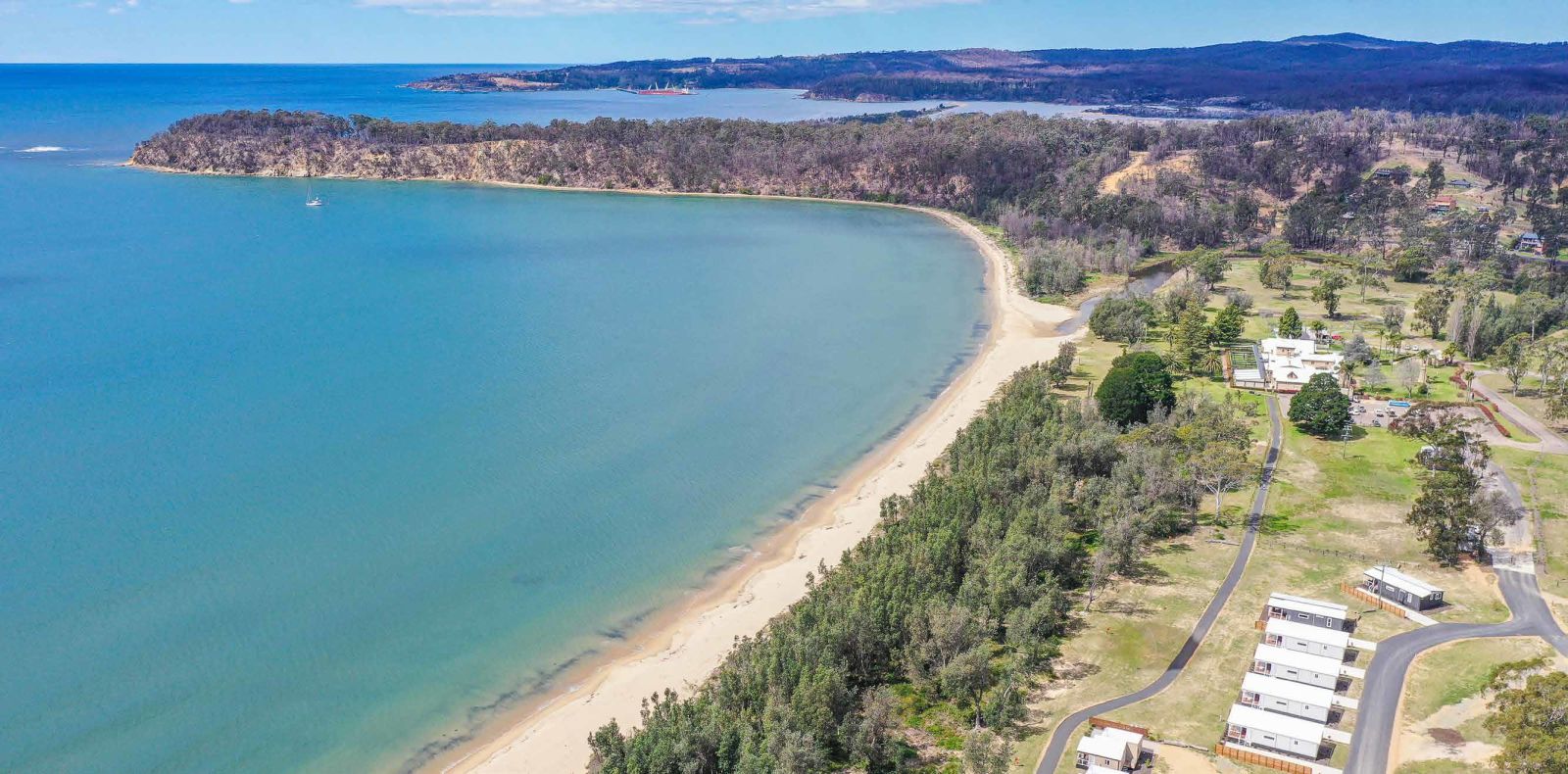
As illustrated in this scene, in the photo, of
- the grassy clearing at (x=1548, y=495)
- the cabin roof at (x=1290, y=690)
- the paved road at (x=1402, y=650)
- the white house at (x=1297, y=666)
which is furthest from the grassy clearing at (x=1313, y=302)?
the cabin roof at (x=1290, y=690)

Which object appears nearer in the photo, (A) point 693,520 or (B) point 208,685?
(B) point 208,685

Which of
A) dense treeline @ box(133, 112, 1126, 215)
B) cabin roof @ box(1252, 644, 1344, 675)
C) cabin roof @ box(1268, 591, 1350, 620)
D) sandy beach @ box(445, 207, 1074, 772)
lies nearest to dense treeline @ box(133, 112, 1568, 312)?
dense treeline @ box(133, 112, 1126, 215)

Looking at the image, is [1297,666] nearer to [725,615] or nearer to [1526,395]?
[725,615]

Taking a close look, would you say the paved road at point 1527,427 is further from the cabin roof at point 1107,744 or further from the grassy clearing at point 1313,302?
the cabin roof at point 1107,744

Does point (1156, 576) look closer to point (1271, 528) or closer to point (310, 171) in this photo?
point (1271, 528)

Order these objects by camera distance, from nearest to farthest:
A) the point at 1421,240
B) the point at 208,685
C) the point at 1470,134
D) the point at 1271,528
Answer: the point at 208,685 → the point at 1271,528 → the point at 1421,240 → the point at 1470,134

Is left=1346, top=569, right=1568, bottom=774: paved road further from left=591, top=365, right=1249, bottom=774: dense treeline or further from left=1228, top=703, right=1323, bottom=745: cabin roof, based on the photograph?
left=591, top=365, right=1249, bottom=774: dense treeline

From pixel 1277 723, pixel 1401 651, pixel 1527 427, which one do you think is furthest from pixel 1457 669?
pixel 1527 427

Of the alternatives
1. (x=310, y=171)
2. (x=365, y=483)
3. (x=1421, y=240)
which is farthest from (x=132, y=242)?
(x=1421, y=240)
